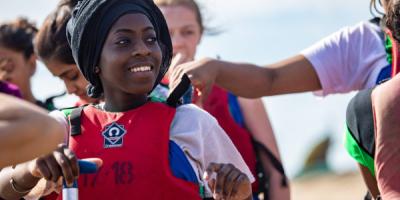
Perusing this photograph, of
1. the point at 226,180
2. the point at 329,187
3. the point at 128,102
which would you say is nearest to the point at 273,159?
the point at 128,102

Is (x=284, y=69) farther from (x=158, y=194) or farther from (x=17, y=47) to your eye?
(x=17, y=47)

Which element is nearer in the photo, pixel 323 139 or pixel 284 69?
pixel 284 69

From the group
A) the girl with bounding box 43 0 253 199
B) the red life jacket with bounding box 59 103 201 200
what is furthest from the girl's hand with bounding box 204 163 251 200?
the red life jacket with bounding box 59 103 201 200

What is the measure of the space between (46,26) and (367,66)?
170cm

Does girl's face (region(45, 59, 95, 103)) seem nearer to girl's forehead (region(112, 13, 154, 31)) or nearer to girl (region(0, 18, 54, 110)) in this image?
girl's forehead (region(112, 13, 154, 31))

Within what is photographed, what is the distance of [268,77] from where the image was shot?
6.01 m

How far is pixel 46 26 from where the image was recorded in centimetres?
632

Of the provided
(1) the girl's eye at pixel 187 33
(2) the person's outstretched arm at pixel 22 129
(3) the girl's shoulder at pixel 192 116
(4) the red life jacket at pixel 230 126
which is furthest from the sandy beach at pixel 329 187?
(2) the person's outstretched arm at pixel 22 129

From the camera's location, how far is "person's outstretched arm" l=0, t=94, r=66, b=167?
3334 mm

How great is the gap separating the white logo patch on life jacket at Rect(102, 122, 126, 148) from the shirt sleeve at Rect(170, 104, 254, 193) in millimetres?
200

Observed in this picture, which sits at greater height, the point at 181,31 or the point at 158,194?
the point at 181,31

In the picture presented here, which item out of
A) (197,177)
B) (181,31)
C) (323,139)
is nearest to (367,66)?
(197,177)

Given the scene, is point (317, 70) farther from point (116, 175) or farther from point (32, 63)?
point (32, 63)

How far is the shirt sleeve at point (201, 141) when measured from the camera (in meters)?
4.79
